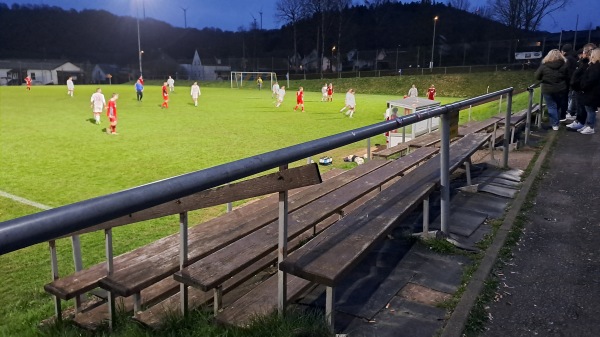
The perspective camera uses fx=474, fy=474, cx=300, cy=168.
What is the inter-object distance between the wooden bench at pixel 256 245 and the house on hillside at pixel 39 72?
253 ft

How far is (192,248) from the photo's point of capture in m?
3.08

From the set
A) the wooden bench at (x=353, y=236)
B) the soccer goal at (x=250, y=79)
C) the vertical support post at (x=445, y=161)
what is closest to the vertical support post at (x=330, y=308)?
the wooden bench at (x=353, y=236)

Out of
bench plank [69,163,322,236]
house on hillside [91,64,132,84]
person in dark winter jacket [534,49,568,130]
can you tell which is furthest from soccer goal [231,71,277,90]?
bench plank [69,163,322,236]

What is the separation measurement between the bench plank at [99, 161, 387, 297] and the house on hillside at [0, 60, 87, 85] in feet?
253

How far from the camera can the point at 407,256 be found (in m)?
3.55

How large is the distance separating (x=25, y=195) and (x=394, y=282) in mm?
7256

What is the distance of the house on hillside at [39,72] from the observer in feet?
227

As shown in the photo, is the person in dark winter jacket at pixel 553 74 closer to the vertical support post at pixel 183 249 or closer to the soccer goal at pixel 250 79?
the vertical support post at pixel 183 249

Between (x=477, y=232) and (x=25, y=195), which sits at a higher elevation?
(x=477, y=232)

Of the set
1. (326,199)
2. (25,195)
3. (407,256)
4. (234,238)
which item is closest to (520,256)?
(407,256)

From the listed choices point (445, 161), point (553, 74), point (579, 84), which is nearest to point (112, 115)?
point (553, 74)

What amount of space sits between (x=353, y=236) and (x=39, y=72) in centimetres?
8283

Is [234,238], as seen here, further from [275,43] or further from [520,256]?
[275,43]

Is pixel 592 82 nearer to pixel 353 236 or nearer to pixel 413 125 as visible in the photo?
pixel 413 125
